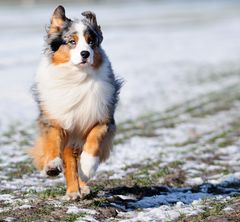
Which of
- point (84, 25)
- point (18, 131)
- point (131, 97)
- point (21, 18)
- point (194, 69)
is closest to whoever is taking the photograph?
point (84, 25)

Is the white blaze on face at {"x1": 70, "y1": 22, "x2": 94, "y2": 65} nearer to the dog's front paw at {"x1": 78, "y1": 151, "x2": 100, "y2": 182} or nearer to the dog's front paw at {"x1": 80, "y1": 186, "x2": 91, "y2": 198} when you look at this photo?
the dog's front paw at {"x1": 78, "y1": 151, "x2": 100, "y2": 182}

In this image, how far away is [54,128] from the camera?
6.94m

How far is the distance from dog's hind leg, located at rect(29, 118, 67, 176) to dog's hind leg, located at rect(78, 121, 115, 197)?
0.30 meters

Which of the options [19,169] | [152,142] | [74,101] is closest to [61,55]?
[74,101]

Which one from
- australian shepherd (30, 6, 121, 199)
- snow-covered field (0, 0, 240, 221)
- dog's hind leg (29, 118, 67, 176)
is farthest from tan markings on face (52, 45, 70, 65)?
snow-covered field (0, 0, 240, 221)

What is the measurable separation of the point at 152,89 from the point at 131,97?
1.68 meters

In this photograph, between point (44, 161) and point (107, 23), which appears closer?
point (44, 161)

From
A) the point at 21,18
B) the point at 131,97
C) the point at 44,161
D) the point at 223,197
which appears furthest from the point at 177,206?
the point at 21,18

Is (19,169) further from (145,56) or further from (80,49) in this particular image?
(145,56)

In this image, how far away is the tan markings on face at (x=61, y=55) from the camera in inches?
270

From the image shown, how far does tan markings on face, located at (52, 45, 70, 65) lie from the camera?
6.85 meters

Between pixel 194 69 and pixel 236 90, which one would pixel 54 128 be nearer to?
pixel 236 90

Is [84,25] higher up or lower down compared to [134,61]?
higher up

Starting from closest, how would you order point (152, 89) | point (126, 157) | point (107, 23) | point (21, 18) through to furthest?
point (126, 157) → point (152, 89) → point (107, 23) → point (21, 18)
